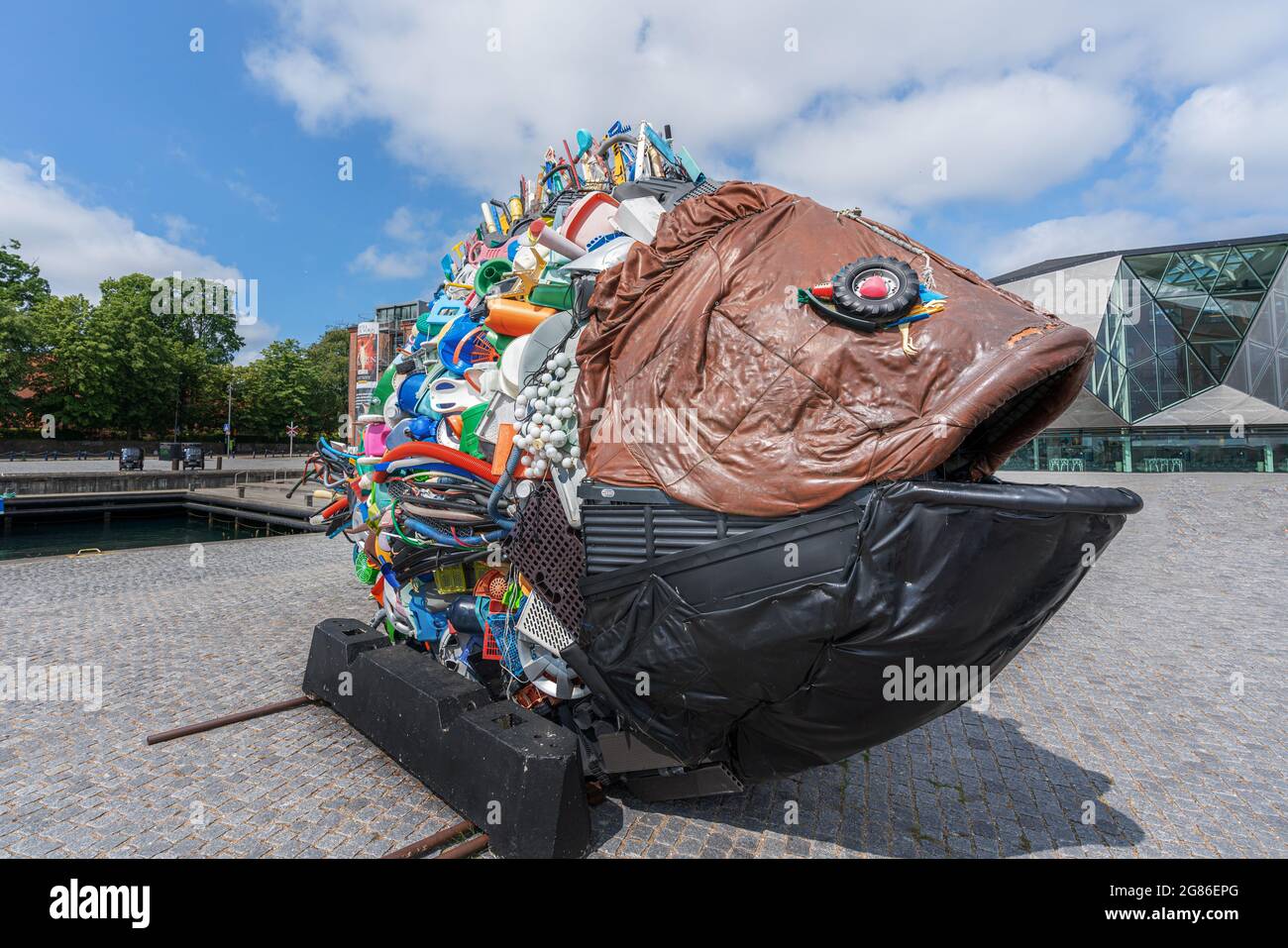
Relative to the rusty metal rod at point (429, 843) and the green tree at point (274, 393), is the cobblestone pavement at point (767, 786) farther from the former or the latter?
the green tree at point (274, 393)

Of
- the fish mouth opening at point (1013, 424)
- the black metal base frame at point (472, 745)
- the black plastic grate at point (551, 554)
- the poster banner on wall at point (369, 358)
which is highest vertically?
the poster banner on wall at point (369, 358)

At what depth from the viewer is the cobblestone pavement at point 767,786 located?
3.28 m

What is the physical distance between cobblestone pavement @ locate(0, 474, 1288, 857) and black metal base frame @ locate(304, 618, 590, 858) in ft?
0.85

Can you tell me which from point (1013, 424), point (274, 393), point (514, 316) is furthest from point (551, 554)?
point (274, 393)

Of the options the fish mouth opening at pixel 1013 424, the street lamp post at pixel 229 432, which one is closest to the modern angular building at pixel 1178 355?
the fish mouth opening at pixel 1013 424

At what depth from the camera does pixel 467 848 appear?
305 cm

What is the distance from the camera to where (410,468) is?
3.72 meters

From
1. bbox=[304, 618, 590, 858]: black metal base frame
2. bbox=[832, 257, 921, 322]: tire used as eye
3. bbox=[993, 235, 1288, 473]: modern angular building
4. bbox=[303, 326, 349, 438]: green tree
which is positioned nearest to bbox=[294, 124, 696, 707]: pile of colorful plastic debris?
bbox=[304, 618, 590, 858]: black metal base frame

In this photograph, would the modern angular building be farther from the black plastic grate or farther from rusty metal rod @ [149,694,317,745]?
rusty metal rod @ [149,694,317,745]

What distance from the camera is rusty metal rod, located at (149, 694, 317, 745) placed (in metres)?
4.25

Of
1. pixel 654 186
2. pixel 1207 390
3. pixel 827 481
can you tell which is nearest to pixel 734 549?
pixel 827 481

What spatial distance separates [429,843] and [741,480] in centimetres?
235

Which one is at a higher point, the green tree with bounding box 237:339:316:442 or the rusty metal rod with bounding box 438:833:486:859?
the green tree with bounding box 237:339:316:442

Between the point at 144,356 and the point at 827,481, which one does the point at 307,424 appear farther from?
the point at 827,481
